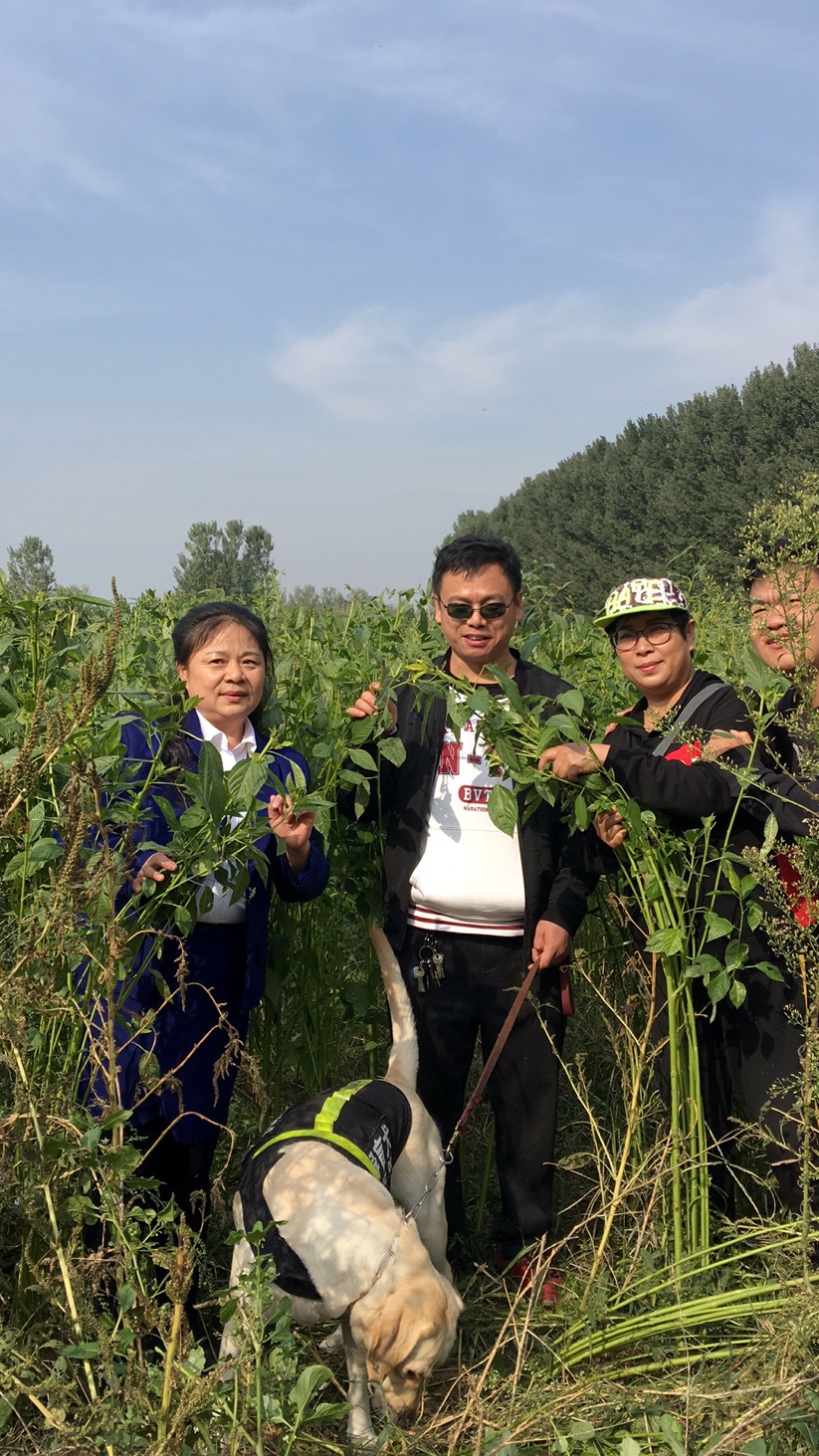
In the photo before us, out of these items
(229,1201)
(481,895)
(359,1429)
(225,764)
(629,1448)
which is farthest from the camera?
(229,1201)

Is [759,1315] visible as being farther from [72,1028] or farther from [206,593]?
[206,593]

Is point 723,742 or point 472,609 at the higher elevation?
point 472,609

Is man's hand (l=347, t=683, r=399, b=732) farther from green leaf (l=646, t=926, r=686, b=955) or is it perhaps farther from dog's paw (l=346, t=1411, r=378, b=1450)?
dog's paw (l=346, t=1411, r=378, b=1450)

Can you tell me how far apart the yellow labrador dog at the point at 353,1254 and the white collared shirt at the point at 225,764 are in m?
0.50

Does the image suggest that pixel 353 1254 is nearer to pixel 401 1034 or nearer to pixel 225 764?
pixel 401 1034

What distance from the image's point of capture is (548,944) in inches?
120

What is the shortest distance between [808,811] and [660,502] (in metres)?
32.8

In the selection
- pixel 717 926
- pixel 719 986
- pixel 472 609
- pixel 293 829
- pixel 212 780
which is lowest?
pixel 719 986

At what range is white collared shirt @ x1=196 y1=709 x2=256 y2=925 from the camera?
281 cm

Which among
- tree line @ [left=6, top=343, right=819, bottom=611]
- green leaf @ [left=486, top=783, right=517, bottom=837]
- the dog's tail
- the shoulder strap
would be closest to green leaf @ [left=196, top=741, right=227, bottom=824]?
green leaf @ [left=486, top=783, right=517, bottom=837]

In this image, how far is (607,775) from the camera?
2.68 m

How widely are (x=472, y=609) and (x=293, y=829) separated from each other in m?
0.79

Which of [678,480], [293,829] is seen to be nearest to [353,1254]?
[293,829]

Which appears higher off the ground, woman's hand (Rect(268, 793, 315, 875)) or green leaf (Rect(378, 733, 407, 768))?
green leaf (Rect(378, 733, 407, 768))
